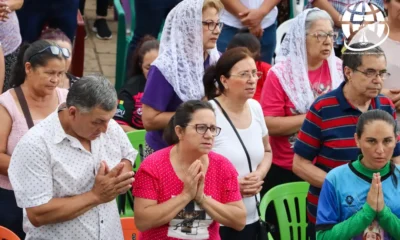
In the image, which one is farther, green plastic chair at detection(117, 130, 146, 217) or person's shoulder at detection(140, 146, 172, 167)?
green plastic chair at detection(117, 130, 146, 217)

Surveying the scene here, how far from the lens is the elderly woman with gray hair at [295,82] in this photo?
5.88 m

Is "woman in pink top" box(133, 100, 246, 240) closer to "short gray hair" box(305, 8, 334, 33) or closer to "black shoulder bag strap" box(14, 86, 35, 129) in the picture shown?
"black shoulder bag strap" box(14, 86, 35, 129)

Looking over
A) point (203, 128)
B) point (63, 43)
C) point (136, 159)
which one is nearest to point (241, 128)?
point (203, 128)

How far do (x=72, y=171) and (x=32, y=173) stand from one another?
0.20 meters

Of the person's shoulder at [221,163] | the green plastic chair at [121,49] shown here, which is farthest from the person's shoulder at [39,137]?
the green plastic chair at [121,49]

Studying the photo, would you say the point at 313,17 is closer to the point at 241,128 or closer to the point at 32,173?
the point at 241,128

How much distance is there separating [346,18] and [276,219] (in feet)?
4.53

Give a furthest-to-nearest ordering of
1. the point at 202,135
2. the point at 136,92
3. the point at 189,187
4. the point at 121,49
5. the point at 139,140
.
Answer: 1. the point at 121,49
2. the point at 136,92
3. the point at 139,140
4. the point at 202,135
5. the point at 189,187

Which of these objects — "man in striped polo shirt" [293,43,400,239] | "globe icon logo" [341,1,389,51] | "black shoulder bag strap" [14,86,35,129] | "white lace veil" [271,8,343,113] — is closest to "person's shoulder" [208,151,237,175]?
"man in striped polo shirt" [293,43,400,239]

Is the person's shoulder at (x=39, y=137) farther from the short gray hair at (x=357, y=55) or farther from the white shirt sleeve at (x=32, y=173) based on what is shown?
the short gray hair at (x=357, y=55)

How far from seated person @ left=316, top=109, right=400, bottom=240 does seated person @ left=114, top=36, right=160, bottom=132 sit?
2148mm

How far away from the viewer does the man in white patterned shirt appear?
433cm

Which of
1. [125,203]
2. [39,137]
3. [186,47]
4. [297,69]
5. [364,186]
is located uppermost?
[186,47]

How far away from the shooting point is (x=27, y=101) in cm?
506
